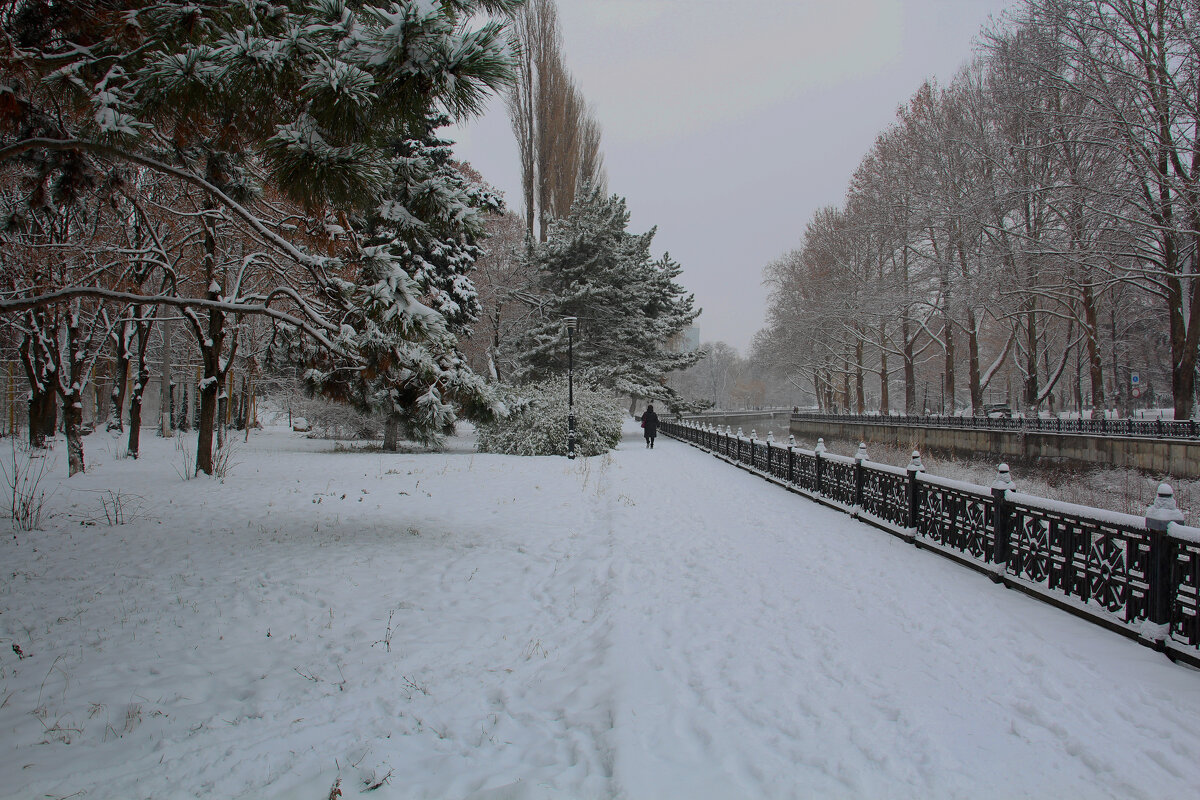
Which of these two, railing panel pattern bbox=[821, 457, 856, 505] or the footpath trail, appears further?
railing panel pattern bbox=[821, 457, 856, 505]

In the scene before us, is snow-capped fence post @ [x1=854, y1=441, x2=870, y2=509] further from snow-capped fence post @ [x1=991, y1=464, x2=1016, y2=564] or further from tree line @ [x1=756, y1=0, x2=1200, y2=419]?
tree line @ [x1=756, y1=0, x2=1200, y2=419]

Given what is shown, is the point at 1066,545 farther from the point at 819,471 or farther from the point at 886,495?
the point at 819,471

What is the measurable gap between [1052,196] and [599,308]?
1639cm

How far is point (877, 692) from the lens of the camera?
364cm

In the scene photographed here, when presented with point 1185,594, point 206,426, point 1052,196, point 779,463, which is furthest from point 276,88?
point 1052,196

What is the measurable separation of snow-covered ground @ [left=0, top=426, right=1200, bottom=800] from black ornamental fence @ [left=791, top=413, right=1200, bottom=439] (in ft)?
48.9

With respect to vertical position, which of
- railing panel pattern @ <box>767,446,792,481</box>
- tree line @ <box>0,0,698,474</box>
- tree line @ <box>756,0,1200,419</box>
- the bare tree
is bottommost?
railing panel pattern @ <box>767,446,792,481</box>

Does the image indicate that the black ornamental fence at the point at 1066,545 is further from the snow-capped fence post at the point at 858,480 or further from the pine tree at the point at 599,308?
the pine tree at the point at 599,308

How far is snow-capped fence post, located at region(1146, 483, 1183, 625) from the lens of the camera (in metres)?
4.16

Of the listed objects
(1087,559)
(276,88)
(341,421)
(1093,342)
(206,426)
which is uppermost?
(1093,342)

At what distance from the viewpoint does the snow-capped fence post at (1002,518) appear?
19.4ft

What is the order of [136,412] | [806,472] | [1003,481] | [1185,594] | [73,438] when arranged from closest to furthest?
[1185,594], [1003,481], [73,438], [806,472], [136,412]

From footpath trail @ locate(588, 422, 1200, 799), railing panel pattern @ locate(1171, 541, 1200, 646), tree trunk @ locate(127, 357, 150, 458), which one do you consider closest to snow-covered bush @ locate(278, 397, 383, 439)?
tree trunk @ locate(127, 357, 150, 458)

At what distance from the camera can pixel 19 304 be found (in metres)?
4.12
